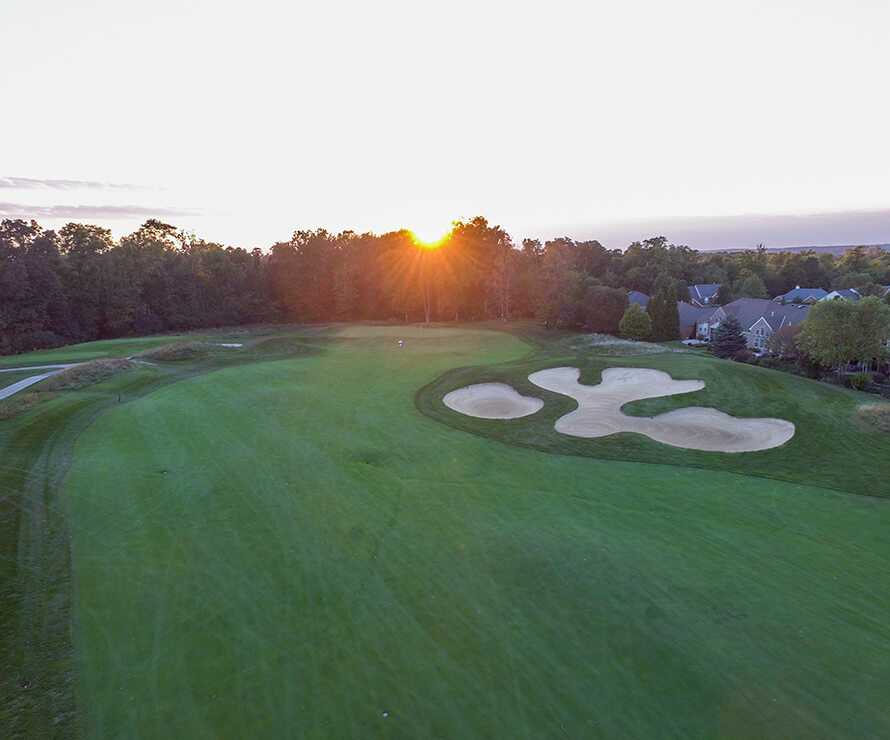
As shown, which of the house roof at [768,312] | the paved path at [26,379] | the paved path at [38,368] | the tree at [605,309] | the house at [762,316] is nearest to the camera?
the paved path at [26,379]

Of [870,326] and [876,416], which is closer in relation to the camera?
[876,416]

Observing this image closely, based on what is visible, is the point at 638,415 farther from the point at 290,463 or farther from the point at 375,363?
the point at 375,363

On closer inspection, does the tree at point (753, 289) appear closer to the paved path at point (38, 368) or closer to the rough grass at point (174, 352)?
the rough grass at point (174, 352)

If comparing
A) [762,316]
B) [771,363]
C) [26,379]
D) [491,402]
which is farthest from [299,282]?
[762,316]

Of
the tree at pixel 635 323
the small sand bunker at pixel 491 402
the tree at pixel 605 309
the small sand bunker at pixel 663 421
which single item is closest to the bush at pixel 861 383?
the small sand bunker at pixel 663 421

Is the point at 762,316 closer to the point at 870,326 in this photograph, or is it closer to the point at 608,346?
the point at 870,326
